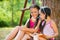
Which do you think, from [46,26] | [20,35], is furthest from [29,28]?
[46,26]

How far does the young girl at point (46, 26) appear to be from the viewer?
9.75 feet

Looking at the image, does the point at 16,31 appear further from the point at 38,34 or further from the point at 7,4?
the point at 7,4

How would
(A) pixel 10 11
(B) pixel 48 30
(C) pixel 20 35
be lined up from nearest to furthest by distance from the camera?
(B) pixel 48 30 → (C) pixel 20 35 → (A) pixel 10 11

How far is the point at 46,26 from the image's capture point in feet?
10.1

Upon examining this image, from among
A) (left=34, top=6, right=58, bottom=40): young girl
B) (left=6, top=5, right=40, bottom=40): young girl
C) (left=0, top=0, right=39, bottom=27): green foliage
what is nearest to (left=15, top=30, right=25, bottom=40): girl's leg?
(left=6, top=5, right=40, bottom=40): young girl

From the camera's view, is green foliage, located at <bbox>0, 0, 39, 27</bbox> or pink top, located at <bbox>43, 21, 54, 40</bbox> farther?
green foliage, located at <bbox>0, 0, 39, 27</bbox>

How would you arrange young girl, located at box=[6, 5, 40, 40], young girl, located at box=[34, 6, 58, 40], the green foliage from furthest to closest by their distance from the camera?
the green foliage → young girl, located at box=[6, 5, 40, 40] → young girl, located at box=[34, 6, 58, 40]

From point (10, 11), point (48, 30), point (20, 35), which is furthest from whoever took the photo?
point (10, 11)

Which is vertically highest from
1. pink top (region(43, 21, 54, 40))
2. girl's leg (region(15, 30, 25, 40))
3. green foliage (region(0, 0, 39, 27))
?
pink top (region(43, 21, 54, 40))

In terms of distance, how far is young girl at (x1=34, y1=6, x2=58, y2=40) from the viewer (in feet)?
9.75

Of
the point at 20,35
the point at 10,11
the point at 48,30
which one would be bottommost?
the point at 10,11

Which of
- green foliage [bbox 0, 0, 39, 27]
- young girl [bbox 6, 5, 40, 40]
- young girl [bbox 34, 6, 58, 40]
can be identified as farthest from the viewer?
green foliage [bbox 0, 0, 39, 27]

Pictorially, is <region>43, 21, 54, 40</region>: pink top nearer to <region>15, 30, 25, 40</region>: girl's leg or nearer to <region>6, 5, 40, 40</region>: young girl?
<region>6, 5, 40, 40</region>: young girl

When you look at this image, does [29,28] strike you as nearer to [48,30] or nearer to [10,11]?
[48,30]
